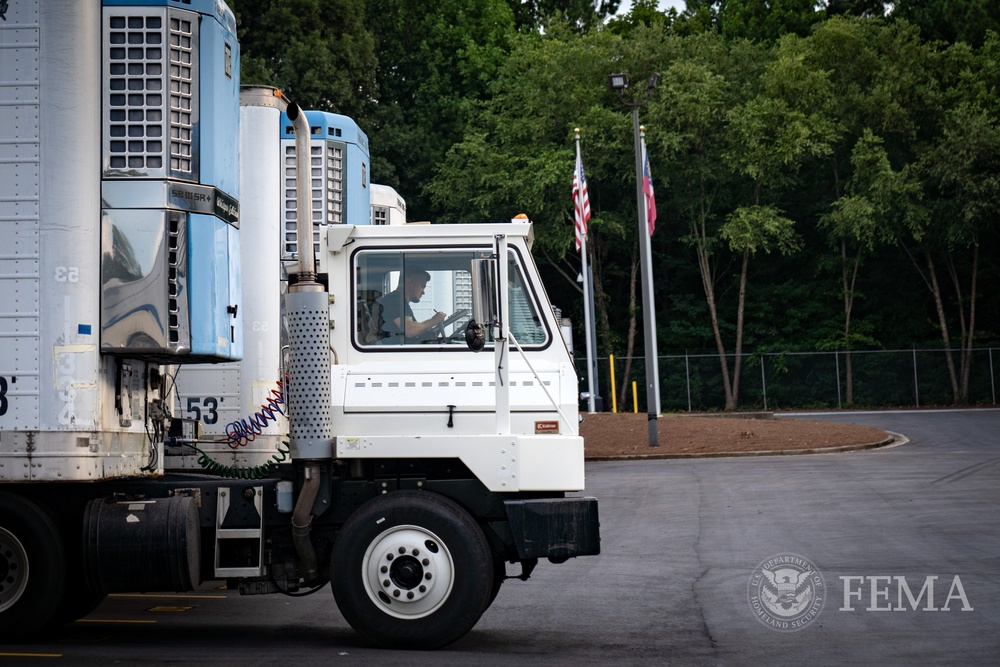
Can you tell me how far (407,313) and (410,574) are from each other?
1849 mm

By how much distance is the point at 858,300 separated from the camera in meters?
54.6

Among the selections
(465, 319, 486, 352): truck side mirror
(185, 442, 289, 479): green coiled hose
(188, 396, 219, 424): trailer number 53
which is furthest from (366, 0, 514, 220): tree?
(465, 319, 486, 352): truck side mirror

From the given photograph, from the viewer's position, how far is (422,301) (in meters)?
9.25

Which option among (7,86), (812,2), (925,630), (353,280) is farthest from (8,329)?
(812,2)

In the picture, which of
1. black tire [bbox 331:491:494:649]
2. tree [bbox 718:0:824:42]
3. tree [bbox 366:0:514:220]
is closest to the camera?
black tire [bbox 331:491:494:649]

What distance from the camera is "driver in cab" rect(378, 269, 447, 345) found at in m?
9.23

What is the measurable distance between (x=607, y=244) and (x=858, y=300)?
10.8m

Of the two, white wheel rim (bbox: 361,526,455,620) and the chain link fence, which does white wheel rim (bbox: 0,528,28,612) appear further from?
the chain link fence

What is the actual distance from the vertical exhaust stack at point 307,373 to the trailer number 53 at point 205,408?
82.9 inches

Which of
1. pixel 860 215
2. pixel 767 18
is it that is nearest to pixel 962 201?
pixel 860 215

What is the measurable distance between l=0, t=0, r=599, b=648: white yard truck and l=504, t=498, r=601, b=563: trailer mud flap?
15 millimetres

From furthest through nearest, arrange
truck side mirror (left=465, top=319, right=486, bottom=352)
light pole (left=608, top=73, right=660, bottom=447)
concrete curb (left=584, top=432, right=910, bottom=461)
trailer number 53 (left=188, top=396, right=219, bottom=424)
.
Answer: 1. light pole (left=608, top=73, right=660, bottom=447)
2. concrete curb (left=584, top=432, right=910, bottom=461)
3. trailer number 53 (left=188, top=396, right=219, bottom=424)
4. truck side mirror (left=465, top=319, right=486, bottom=352)

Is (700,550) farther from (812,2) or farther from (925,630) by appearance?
(812,2)

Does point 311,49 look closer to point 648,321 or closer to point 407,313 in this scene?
point 648,321
